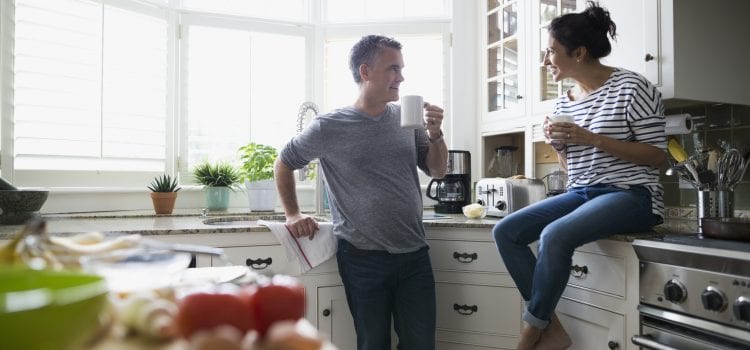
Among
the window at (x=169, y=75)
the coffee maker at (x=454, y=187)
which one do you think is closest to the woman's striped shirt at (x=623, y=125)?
the coffee maker at (x=454, y=187)

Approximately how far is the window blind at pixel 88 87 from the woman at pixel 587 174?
1.79m

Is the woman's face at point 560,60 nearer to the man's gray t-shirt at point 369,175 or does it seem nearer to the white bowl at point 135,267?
the man's gray t-shirt at point 369,175

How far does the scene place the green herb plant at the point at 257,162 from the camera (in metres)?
2.63

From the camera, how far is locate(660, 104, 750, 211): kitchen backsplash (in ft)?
6.65

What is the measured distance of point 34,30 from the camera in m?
2.25

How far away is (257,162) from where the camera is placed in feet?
8.66

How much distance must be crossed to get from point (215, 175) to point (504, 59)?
158cm

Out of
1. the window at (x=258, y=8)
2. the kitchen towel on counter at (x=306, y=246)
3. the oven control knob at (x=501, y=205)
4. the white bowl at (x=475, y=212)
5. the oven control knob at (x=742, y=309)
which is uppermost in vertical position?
the window at (x=258, y=8)

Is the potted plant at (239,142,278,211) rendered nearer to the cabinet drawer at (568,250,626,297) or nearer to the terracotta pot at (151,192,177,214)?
the terracotta pot at (151,192,177,214)

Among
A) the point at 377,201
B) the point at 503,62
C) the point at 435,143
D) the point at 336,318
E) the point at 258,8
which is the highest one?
the point at 258,8

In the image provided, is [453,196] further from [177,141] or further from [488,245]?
[177,141]

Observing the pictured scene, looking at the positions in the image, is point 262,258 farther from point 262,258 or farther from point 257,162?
point 257,162

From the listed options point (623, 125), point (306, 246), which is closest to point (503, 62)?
point (623, 125)

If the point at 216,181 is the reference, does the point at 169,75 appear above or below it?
above
